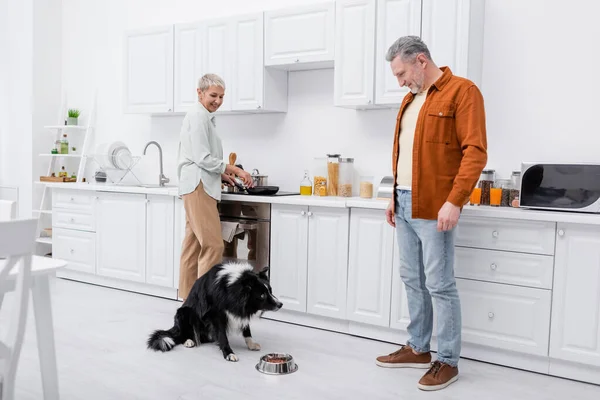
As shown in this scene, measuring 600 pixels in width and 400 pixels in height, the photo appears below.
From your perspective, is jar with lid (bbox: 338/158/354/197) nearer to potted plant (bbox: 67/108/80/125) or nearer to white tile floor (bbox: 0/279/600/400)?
white tile floor (bbox: 0/279/600/400)

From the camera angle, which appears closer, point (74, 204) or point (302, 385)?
point (302, 385)

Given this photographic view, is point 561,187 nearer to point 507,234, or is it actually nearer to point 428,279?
point 507,234

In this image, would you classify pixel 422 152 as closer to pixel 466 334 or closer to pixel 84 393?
pixel 466 334

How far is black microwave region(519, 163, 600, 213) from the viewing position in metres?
2.91

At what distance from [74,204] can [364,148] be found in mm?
2507

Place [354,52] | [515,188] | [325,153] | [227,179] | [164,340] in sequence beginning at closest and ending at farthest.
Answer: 1. [164,340]
2. [515,188]
3. [354,52]
4. [227,179]
5. [325,153]

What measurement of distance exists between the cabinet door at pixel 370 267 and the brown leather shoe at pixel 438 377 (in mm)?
643

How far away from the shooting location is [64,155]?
5.38 metres

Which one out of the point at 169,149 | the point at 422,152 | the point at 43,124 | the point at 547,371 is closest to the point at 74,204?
the point at 169,149

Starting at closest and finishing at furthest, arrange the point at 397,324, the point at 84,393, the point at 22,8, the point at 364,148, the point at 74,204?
the point at 84,393 < the point at 397,324 < the point at 364,148 < the point at 74,204 < the point at 22,8

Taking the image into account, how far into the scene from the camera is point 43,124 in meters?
5.63

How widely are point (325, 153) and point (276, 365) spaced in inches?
72.8

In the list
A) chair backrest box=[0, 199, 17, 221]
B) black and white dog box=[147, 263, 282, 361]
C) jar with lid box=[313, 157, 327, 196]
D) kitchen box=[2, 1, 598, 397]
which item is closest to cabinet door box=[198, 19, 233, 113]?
kitchen box=[2, 1, 598, 397]

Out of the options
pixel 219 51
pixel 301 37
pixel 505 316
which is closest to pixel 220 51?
pixel 219 51
